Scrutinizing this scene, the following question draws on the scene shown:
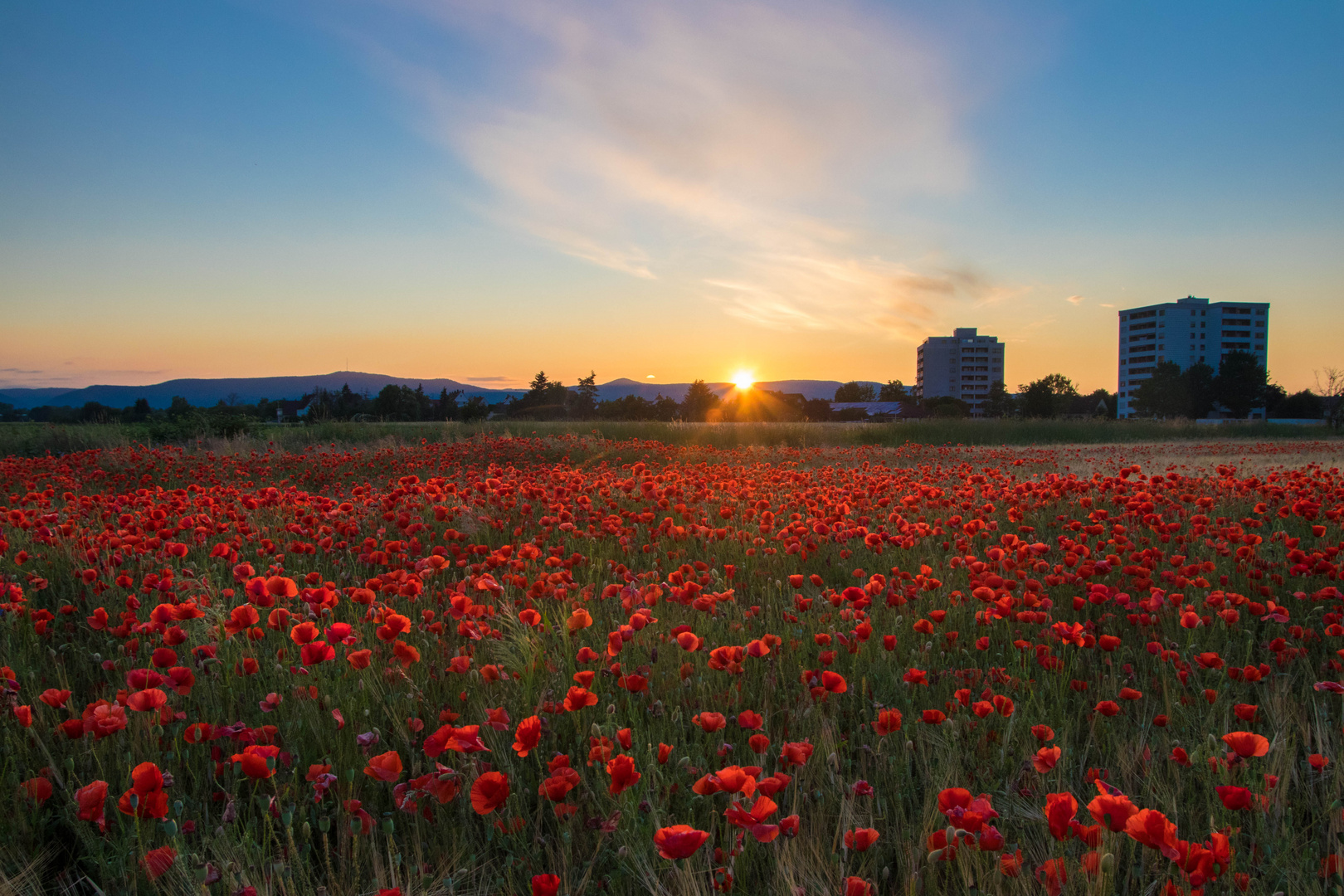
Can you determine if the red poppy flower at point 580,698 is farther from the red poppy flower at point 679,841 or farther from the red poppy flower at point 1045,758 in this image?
the red poppy flower at point 1045,758

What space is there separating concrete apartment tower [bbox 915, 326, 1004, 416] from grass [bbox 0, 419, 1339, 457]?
430 ft

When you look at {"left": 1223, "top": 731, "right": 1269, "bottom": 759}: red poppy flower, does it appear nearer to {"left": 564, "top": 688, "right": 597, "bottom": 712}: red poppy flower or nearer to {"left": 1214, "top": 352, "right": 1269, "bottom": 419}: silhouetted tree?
{"left": 564, "top": 688, "right": 597, "bottom": 712}: red poppy flower

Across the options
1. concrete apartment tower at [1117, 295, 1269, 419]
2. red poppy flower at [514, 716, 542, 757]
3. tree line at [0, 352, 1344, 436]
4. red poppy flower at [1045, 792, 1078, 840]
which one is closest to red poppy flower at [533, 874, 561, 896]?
red poppy flower at [514, 716, 542, 757]

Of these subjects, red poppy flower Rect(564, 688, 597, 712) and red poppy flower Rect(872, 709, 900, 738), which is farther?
red poppy flower Rect(872, 709, 900, 738)

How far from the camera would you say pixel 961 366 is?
15738 cm

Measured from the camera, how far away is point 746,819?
1.35 metres

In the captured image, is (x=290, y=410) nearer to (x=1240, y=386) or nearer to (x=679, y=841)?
(x=679, y=841)

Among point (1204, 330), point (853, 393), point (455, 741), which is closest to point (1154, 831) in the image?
point (455, 741)

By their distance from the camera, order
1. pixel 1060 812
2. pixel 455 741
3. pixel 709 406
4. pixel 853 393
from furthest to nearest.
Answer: pixel 853 393 < pixel 709 406 < pixel 455 741 < pixel 1060 812

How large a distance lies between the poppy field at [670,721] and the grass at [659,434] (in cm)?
1209

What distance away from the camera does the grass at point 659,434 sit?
603 inches

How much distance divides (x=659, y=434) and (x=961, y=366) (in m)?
154

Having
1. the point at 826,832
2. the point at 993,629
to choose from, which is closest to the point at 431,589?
the point at 826,832

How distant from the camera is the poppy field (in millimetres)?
1579
